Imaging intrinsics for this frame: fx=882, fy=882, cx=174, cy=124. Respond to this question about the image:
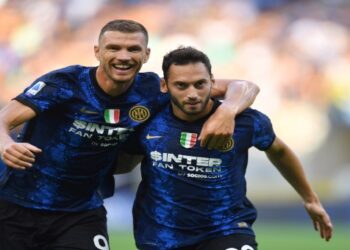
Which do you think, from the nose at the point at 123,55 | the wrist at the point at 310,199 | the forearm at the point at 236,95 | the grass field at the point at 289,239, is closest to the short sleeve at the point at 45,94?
the nose at the point at 123,55

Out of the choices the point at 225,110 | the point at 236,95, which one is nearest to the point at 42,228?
the point at 225,110

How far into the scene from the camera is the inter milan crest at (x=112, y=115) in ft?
20.0

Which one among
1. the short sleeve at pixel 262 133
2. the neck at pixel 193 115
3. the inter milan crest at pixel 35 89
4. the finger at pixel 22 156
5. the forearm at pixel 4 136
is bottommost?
the finger at pixel 22 156

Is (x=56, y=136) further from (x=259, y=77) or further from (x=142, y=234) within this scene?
(x=259, y=77)

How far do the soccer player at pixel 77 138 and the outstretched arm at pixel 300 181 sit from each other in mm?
536

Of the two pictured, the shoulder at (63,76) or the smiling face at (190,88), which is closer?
the smiling face at (190,88)

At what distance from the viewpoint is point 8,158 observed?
17.2 ft

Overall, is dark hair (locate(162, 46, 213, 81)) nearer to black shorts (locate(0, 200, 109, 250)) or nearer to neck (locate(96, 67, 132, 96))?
neck (locate(96, 67, 132, 96))

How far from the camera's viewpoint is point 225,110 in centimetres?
590

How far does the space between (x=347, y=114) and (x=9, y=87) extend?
6.62 metres

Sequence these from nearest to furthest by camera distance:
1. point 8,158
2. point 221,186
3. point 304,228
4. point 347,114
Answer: point 8,158 < point 221,186 < point 304,228 < point 347,114

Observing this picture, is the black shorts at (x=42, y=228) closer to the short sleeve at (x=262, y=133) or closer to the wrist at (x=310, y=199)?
the short sleeve at (x=262, y=133)

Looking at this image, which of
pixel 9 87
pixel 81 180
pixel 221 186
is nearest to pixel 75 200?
pixel 81 180

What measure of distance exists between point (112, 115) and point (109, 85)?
21cm
